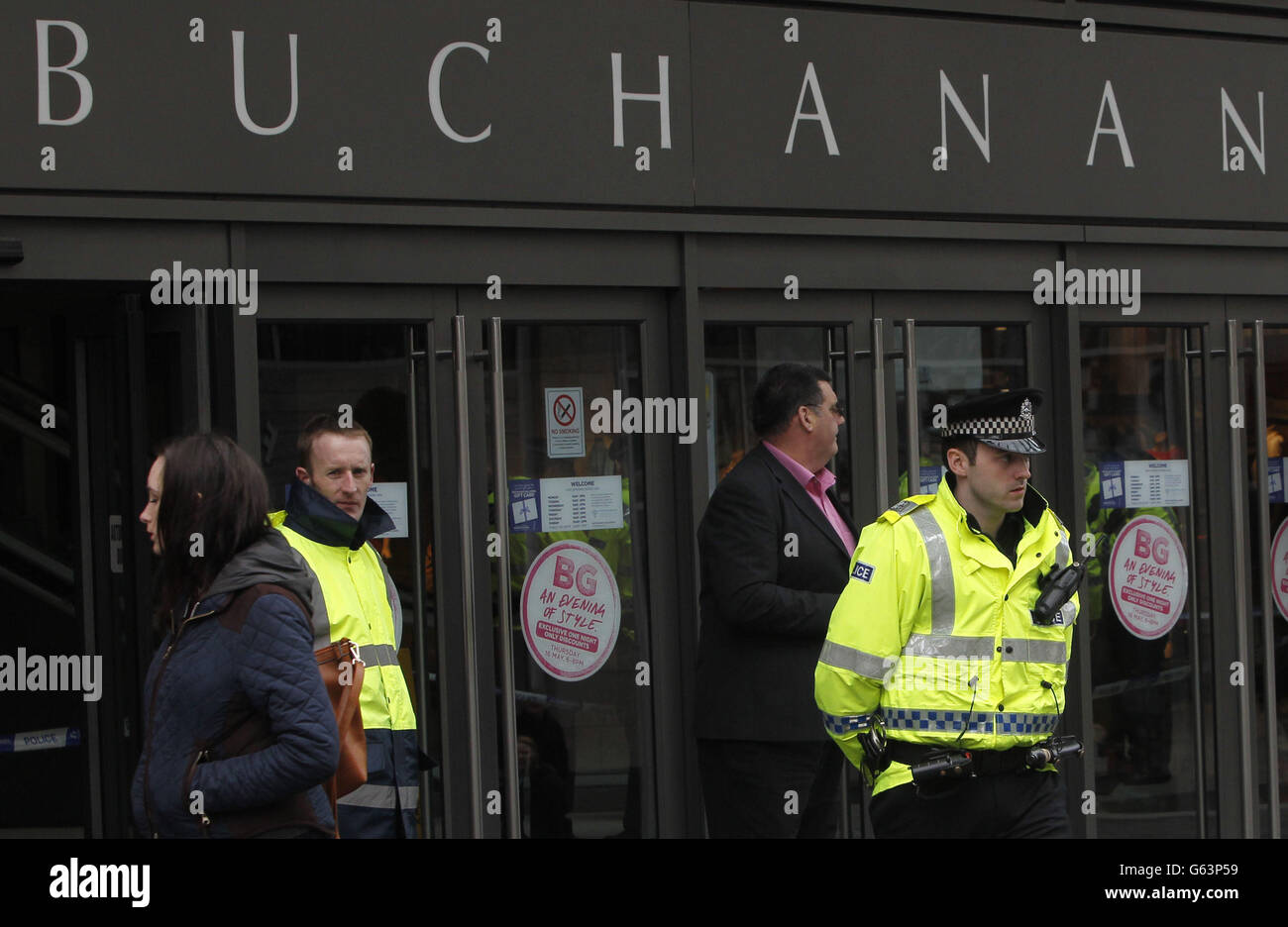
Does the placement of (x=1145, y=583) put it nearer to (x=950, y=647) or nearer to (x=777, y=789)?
(x=777, y=789)

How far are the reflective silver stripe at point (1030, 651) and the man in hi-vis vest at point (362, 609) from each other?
160 centimetres

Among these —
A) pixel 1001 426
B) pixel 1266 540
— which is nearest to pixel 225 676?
pixel 1001 426

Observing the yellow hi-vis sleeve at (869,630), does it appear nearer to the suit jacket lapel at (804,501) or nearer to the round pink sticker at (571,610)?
the suit jacket lapel at (804,501)

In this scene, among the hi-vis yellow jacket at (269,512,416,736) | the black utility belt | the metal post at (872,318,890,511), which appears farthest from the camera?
the metal post at (872,318,890,511)

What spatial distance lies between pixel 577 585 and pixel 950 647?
192cm

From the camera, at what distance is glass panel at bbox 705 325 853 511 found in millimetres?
6148

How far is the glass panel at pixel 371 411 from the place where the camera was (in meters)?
5.54

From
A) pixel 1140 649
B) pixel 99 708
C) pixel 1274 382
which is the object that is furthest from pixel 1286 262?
pixel 99 708

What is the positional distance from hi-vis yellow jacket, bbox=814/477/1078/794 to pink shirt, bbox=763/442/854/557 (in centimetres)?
118

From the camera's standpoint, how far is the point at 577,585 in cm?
598

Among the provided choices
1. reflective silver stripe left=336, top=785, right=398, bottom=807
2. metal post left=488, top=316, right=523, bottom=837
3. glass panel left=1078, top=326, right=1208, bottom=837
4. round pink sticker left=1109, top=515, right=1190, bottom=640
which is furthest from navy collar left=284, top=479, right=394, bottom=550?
round pink sticker left=1109, top=515, right=1190, bottom=640

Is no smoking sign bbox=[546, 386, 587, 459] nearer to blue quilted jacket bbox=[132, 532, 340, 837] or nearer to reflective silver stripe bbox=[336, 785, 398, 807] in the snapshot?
reflective silver stripe bbox=[336, 785, 398, 807]

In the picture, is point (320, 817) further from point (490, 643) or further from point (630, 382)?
point (630, 382)
